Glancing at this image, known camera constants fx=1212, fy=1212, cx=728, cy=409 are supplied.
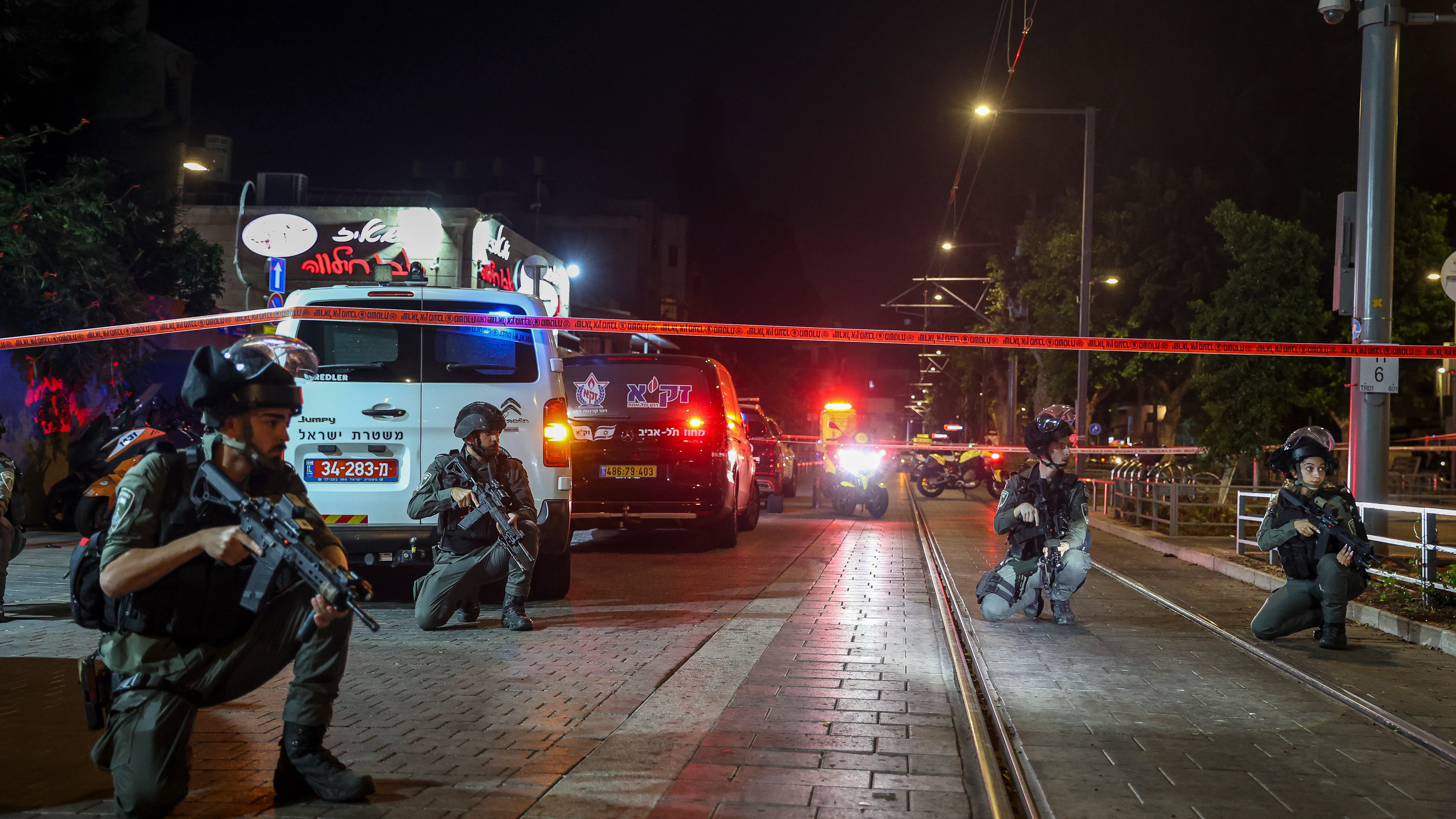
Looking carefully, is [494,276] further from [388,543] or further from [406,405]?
[388,543]

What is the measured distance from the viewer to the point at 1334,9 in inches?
433

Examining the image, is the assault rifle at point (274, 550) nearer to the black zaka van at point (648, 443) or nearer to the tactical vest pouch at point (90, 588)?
the tactical vest pouch at point (90, 588)

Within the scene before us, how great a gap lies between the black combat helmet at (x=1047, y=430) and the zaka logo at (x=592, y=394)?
20.0ft

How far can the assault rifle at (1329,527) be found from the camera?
24.6 feet

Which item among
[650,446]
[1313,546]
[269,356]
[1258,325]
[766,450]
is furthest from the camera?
[766,450]

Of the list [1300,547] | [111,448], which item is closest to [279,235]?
[111,448]

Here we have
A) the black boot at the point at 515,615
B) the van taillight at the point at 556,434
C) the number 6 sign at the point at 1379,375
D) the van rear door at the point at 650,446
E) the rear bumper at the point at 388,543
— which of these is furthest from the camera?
the van rear door at the point at 650,446

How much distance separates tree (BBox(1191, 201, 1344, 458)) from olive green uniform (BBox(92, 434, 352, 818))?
15389 millimetres

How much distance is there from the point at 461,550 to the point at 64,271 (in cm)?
1015

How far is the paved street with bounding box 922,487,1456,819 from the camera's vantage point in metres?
4.43

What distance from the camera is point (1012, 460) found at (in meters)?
43.8

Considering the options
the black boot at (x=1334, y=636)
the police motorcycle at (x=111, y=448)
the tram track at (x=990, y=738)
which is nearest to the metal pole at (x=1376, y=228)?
the black boot at (x=1334, y=636)

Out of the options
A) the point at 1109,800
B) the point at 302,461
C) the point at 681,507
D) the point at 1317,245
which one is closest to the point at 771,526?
the point at 681,507

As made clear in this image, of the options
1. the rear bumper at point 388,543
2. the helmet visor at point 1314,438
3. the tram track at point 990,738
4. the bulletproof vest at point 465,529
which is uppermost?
the helmet visor at point 1314,438
